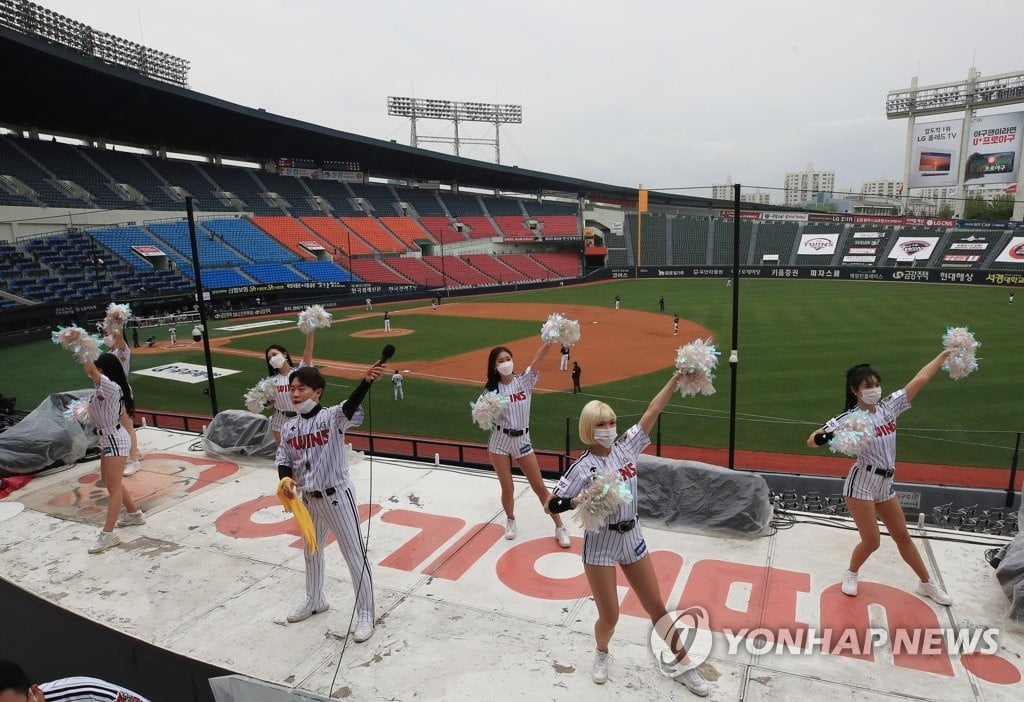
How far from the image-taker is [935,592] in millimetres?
4898

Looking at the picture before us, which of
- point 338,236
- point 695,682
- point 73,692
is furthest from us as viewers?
point 338,236

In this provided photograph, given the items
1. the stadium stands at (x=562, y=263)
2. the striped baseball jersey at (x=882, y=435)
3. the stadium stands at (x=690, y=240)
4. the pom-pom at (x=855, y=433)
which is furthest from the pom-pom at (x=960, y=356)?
the stadium stands at (x=690, y=240)

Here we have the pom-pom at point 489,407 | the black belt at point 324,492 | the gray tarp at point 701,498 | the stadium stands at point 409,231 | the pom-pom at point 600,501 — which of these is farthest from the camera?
the stadium stands at point 409,231

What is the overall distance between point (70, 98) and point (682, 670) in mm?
45474

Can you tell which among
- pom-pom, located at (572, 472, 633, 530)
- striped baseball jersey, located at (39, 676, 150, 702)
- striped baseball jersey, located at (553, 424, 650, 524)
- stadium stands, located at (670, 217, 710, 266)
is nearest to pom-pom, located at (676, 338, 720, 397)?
striped baseball jersey, located at (553, 424, 650, 524)

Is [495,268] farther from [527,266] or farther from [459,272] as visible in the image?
[459,272]

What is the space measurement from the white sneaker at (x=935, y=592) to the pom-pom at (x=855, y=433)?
56.1 inches

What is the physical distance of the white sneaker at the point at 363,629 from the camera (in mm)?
4617

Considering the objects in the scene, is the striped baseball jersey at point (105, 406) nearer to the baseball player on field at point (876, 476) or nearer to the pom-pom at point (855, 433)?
the baseball player on field at point (876, 476)

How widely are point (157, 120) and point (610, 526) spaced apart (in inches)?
1878

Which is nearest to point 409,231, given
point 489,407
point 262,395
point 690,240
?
point 690,240

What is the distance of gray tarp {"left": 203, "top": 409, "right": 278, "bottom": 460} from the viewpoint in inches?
352

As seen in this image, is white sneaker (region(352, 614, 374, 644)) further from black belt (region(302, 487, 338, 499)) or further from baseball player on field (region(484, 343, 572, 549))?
baseball player on field (region(484, 343, 572, 549))

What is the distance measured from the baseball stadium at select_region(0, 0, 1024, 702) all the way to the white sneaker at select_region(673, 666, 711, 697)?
0.03m
